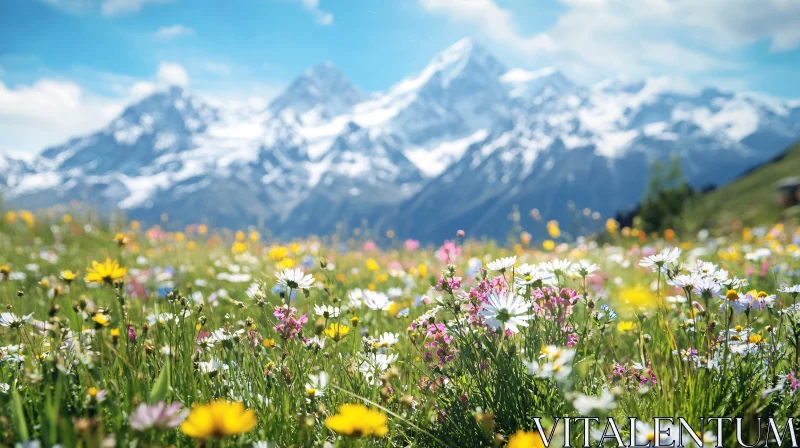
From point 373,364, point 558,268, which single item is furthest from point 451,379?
point 558,268

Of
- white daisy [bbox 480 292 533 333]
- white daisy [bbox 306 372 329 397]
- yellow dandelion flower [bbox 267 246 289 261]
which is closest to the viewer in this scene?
white daisy [bbox 480 292 533 333]

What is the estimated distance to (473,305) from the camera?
2.55 m

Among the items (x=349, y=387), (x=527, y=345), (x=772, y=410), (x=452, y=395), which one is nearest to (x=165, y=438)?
(x=349, y=387)

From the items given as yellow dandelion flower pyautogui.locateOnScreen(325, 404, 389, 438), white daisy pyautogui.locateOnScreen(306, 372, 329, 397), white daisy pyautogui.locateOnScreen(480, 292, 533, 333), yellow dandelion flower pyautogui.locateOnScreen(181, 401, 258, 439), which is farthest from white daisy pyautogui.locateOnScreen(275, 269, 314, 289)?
yellow dandelion flower pyautogui.locateOnScreen(181, 401, 258, 439)

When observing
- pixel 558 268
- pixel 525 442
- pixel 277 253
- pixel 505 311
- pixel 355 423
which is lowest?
pixel 525 442

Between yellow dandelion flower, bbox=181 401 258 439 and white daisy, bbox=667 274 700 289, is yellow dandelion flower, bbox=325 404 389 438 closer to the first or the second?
yellow dandelion flower, bbox=181 401 258 439

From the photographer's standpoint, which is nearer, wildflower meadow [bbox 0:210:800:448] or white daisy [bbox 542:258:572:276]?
wildflower meadow [bbox 0:210:800:448]

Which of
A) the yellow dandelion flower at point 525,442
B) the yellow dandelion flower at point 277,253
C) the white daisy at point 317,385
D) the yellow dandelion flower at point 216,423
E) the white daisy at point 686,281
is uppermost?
the yellow dandelion flower at point 277,253

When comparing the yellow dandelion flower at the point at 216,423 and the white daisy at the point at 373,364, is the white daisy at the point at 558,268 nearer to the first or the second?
the white daisy at the point at 373,364

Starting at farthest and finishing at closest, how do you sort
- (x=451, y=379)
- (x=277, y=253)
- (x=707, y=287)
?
(x=277, y=253) → (x=451, y=379) → (x=707, y=287)

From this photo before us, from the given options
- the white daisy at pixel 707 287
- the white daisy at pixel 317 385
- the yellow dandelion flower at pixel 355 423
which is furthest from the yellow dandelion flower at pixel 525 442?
the white daisy at pixel 707 287

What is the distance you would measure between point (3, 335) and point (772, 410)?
3546 millimetres

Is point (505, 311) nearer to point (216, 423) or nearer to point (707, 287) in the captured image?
point (707, 287)

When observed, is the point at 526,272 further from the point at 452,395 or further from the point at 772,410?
the point at 772,410
